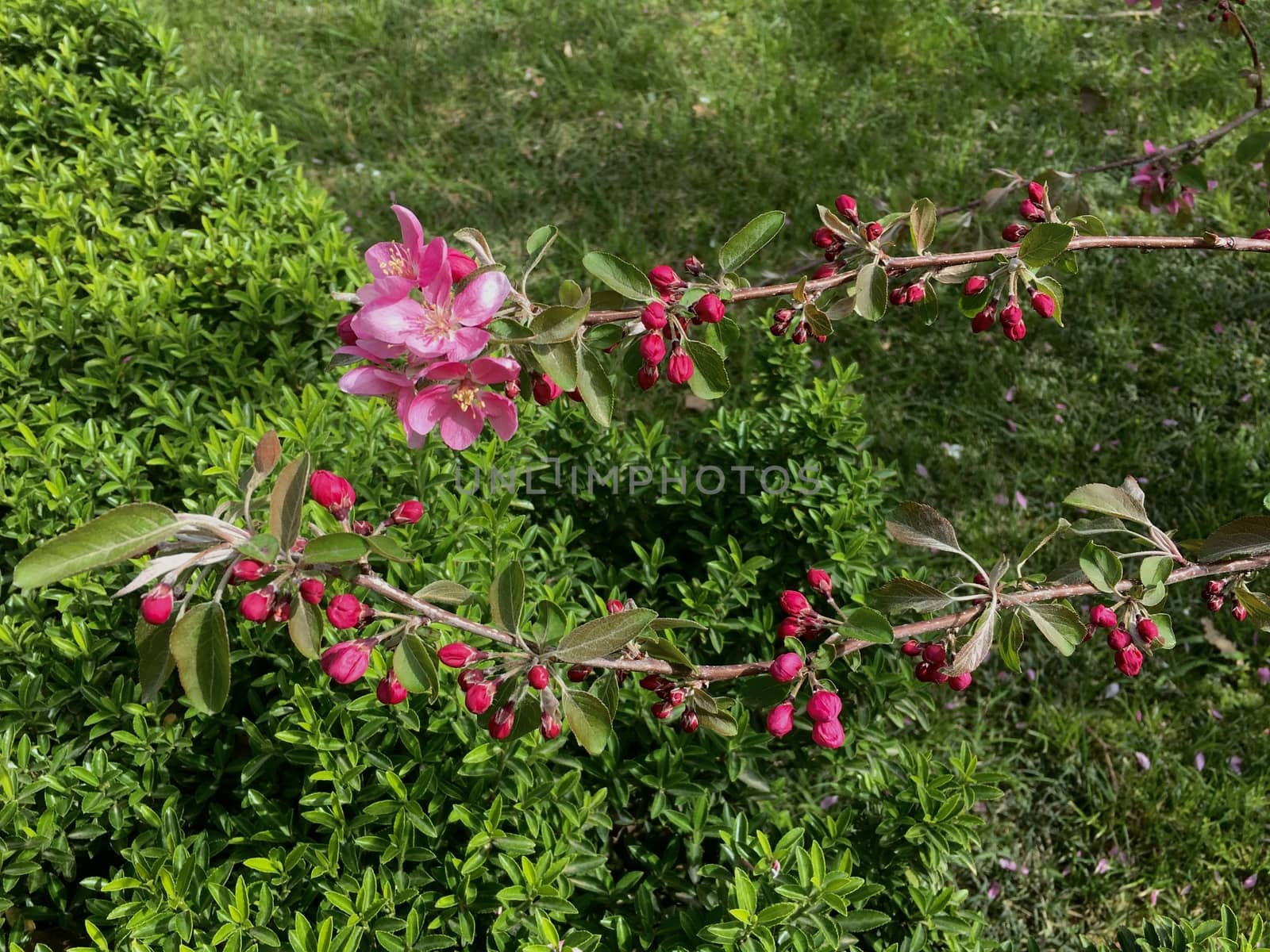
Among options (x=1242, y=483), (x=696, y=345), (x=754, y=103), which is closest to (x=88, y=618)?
(x=696, y=345)

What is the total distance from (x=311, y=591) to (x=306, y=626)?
5 cm

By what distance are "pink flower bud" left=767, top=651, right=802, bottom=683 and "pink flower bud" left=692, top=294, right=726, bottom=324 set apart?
0.49 m

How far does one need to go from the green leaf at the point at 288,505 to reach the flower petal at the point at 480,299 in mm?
260

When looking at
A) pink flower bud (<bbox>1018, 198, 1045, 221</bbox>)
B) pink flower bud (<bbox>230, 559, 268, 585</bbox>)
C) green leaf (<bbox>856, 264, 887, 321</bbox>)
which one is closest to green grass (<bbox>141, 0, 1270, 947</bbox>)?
pink flower bud (<bbox>1018, 198, 1045, 221</bbox>)

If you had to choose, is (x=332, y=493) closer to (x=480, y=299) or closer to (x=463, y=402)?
(x=463, y=402)

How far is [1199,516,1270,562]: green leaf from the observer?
4.53 feet

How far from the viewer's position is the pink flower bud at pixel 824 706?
4.10ft

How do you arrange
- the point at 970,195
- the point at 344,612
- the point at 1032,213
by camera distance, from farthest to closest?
the point at 970,195, the point at 1032,213, the point at 344,612

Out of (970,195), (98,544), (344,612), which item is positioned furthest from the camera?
(970,195)

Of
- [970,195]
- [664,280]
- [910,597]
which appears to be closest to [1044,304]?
[910,597]

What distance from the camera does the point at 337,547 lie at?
1010 mm

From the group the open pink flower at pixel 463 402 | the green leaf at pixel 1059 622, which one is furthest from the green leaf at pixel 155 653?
the green leaf at pixel 1059 622

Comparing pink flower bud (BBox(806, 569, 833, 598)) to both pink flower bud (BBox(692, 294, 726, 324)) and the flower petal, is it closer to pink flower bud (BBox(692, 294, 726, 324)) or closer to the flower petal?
pink flower bud (BBox(692, 294, 726, 324))

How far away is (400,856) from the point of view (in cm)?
153
